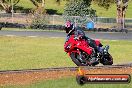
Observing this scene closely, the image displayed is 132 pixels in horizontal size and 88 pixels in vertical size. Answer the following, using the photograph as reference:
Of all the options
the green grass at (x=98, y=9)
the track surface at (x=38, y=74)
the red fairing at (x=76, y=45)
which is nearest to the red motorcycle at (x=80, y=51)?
the red fairing at (x=76, y=45)

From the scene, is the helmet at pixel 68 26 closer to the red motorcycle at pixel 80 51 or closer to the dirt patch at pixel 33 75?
the red motorcycle at pixel 80 51

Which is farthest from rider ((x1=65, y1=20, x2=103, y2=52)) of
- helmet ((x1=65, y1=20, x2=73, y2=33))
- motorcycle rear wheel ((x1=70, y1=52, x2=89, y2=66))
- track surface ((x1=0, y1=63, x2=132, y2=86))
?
track surface ((x1=0, y1=63, x2=132, y2=86))

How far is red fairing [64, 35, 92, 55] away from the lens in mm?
8540

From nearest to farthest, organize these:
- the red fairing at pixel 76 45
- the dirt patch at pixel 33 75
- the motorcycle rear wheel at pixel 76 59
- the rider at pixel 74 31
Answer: the rider at pixel 74 31, the red fairing at pixel 76 45, the motorcycle rear wheel at pixel 76 59, the dirt patch at pixel 33 75

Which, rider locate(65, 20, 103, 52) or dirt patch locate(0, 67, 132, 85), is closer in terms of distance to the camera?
rider locate(65, 20, 103, 52)

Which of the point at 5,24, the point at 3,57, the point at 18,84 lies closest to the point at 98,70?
the point at 18,84

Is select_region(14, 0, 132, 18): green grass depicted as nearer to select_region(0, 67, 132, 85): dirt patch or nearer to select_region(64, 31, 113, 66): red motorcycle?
select_region(0, 67, 132, 85): dirt patch

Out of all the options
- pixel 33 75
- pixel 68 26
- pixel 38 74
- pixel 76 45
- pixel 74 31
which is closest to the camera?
pixel 68 26

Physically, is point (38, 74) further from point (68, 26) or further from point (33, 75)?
point (68, 26)

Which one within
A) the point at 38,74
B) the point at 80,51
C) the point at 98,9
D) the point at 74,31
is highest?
the point at 74,31

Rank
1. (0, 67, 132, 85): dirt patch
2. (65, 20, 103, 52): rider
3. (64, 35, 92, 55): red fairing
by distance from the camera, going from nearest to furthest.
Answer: (65, 20, 103, 52): rider → (64, 35, 92, 55): red fairing → (0, 67, 132, 85): dirt patch

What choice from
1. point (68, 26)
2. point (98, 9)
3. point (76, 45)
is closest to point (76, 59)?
point (76, 45)

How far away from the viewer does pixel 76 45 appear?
869 cm

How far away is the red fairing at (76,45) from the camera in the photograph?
8540 mm
